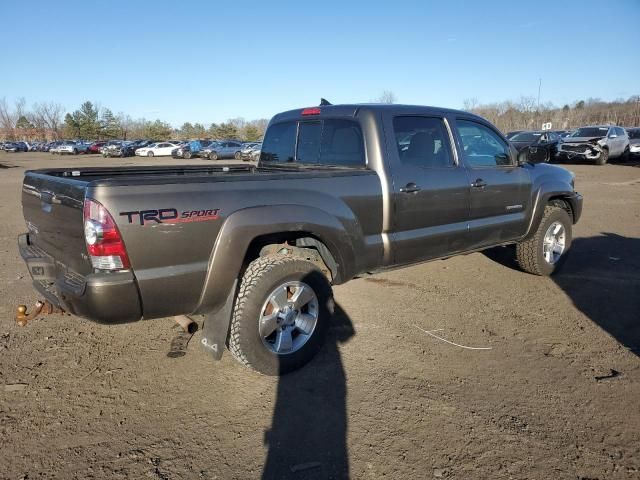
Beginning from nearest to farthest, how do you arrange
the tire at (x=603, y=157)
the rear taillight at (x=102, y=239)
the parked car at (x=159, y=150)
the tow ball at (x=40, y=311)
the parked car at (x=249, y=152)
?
1. the rear taillight at (x=102, y=239)
2. the tow ball at (x=40, y=311)
3. the tire at (x=603, y=157)
4. the parked car at (x=249, y=152)
5. the parked car at (x=159, y=150)

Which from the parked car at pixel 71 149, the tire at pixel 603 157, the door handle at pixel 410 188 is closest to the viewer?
the door handle at pixel 410 188

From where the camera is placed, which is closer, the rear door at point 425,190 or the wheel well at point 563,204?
the rear door at point 425,190

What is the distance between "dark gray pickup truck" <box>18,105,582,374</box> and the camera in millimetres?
2605

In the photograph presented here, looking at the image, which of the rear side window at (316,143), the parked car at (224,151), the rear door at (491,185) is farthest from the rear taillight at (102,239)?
the parked car at (224,151)

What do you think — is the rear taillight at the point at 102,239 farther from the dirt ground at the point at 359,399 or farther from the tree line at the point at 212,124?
the tree line at the point at 212,124

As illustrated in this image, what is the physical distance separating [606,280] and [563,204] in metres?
1.04

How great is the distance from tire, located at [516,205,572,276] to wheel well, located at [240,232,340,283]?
291 cm

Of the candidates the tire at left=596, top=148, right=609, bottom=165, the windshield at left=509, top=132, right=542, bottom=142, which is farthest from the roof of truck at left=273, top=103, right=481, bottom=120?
the tire at left=596, top=148, right=609, bottom=165

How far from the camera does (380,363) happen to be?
3.48 m

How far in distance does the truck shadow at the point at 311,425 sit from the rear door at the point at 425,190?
4.04 ft

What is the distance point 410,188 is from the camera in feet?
12.6

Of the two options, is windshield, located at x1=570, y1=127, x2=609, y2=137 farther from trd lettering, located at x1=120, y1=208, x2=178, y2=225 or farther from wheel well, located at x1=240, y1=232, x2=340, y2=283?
trd lettering, located at x1=120, y1=208, x2=178, y2=225

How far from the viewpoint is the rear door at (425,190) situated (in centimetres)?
383

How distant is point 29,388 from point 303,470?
201cm
